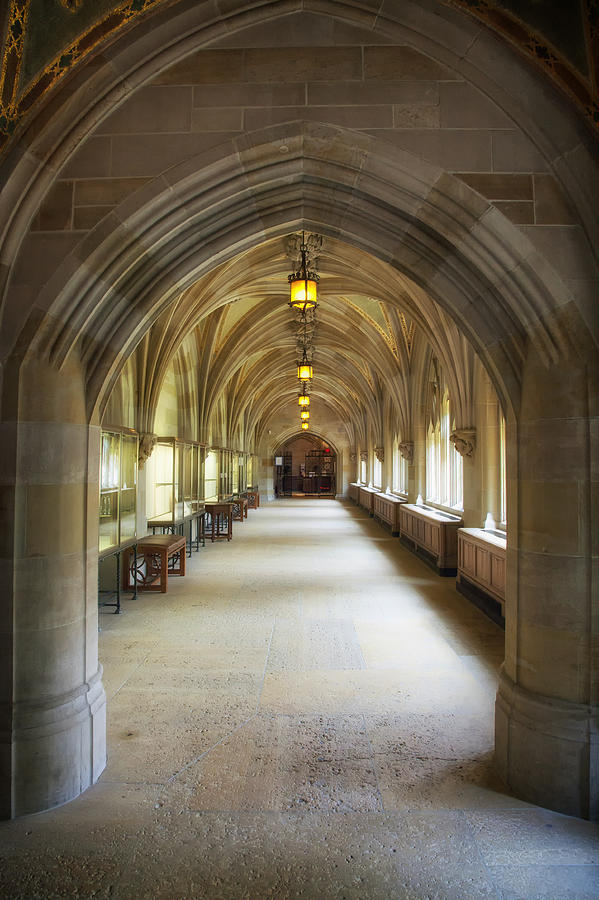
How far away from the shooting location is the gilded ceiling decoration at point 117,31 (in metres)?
2.72

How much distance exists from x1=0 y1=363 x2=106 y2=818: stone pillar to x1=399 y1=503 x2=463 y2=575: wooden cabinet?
6.64 metres

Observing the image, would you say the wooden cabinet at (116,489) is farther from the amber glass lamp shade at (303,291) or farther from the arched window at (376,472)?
the arched window at (376,472)

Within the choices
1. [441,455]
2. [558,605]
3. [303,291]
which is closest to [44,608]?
[558,605]

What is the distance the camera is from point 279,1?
9.51ft

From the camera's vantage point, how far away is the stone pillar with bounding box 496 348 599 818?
292cm

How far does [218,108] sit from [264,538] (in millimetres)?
10995

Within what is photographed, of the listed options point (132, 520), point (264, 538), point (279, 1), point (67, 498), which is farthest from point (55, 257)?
point (264, 538)

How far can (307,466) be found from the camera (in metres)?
35.1

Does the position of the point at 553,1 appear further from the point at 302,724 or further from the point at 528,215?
the point at 302,724

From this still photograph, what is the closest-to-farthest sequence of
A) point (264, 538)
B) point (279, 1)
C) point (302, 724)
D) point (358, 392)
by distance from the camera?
point (279, 1) < point (302, 724) < point (264, 538) < point (358, 392)

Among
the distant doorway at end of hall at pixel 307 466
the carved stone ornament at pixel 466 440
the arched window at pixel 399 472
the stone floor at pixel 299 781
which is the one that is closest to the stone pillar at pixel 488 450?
the carved stone ornament at pixel 466 440

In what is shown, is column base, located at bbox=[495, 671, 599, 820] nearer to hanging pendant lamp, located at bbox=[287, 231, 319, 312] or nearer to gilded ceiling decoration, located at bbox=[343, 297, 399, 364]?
hanging pendant lamp, located at bbox=[287, 231, 319, 312]

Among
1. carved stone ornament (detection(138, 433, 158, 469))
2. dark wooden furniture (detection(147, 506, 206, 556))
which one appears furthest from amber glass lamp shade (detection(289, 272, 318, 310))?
dark wooden furniture (detection(147, 506, 206, 556))

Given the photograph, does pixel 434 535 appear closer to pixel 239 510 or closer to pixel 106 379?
pixel 106 379
